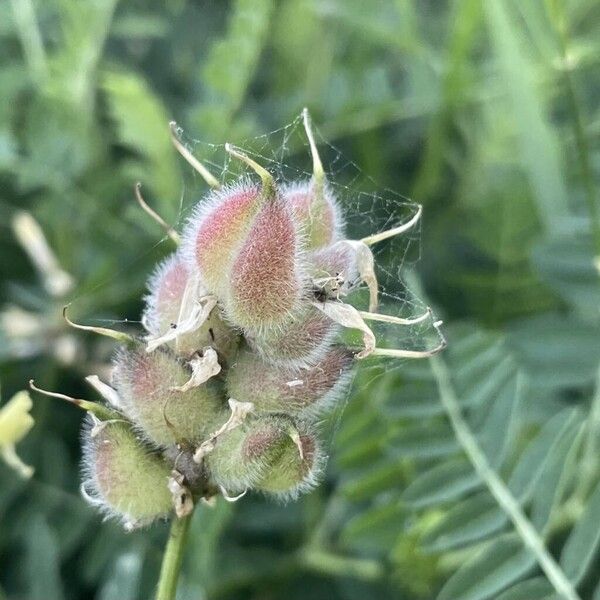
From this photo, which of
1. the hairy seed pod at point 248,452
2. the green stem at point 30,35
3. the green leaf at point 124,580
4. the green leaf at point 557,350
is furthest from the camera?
the green stem at point 30,35

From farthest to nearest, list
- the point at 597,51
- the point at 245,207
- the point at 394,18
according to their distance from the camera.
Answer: the point at 394,18 → the point at 597,51 → the point at 245,207

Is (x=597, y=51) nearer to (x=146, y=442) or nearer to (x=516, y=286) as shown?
(x=516, y=286)

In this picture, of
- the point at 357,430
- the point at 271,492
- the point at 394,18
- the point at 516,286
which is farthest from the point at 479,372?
the point at 394,18

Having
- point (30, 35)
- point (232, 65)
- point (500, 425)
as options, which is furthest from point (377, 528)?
point (30, 35)

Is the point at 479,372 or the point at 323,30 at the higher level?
the point at 323,30

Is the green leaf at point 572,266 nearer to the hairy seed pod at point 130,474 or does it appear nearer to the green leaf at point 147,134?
the green leaf at point 147,134

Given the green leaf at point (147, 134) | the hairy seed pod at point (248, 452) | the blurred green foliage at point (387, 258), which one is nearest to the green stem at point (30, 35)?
the blurred green foliage at point (387, 258)

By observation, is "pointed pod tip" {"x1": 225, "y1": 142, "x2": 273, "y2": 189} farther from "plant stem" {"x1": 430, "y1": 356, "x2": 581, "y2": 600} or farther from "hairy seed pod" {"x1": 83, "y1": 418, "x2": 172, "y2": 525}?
"plant stem" {"x1": 430, "y1": 356, "x2": 581, "y2": 600}
